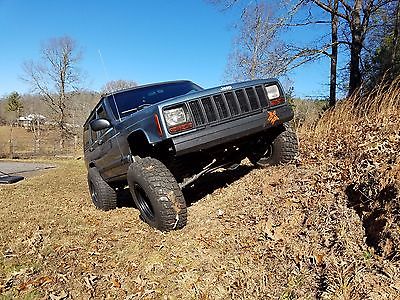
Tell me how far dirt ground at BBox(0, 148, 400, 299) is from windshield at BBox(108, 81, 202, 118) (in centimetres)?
173

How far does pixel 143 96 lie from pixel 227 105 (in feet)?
5.87

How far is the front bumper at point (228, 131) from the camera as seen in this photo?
3.83 m

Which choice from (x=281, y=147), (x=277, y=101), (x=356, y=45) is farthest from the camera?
(x=356, y=45)

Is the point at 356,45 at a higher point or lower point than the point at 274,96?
higher

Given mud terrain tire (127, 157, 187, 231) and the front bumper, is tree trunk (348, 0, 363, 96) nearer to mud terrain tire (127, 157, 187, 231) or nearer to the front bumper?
the front bumper

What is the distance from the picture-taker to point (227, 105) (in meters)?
4.18

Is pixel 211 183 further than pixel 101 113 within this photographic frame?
Yes

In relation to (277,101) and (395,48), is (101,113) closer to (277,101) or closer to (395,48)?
(277,101)

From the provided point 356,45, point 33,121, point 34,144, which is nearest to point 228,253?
point 356,45

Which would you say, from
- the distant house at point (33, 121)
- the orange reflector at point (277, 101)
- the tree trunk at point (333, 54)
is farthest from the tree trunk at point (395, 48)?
the distant house at point (33, 121)

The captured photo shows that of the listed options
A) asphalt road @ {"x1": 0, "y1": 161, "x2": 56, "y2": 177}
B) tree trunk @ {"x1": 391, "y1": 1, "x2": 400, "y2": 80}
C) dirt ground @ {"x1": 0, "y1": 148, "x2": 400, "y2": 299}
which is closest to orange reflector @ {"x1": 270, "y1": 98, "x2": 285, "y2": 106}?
dirt ground @ {"x1": 0, "y1": 148, "x2": 400, "y2": 299}

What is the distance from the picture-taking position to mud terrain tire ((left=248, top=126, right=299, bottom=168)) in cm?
509

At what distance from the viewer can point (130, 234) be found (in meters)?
4.39

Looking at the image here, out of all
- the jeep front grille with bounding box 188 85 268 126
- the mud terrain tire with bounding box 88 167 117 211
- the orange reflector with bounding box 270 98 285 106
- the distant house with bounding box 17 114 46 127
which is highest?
the distant house with bounding box 17 114 46 127
